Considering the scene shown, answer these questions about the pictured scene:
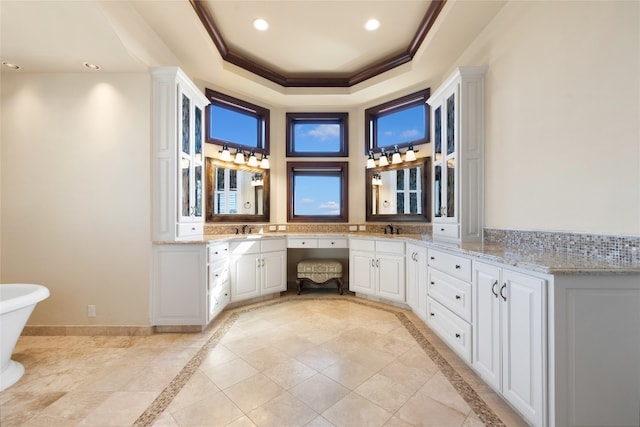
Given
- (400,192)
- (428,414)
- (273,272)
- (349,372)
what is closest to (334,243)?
(273,272)

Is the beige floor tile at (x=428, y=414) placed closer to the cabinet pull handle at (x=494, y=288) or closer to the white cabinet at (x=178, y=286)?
the cabinet pull handle at (x=494, y=288)

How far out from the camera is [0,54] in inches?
89.8

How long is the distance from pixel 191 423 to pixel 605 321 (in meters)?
2.23

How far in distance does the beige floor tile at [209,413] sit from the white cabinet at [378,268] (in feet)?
7.47

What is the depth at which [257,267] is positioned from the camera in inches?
138

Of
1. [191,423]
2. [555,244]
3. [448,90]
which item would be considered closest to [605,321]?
[555,244]

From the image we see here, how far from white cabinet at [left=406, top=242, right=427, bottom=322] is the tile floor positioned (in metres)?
0.23

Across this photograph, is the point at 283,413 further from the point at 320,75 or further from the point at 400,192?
the point at 320,75

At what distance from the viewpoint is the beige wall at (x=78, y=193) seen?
257cm

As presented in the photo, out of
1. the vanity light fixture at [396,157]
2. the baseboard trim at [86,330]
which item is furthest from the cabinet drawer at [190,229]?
the vanity light fixture at [396,157]

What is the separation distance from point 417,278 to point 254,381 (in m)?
1.96

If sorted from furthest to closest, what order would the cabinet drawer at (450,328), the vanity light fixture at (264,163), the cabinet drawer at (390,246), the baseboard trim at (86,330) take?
the vanity light fixture at (264,163), the cabinet drawer at (390,246), the baseboard trim at (86,330), the cabinet drawer at (450,328)

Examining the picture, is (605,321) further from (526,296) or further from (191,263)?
(191,263)

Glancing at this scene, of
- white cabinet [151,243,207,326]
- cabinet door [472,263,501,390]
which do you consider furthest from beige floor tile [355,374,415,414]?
white cabinet [151,243,207,326]
